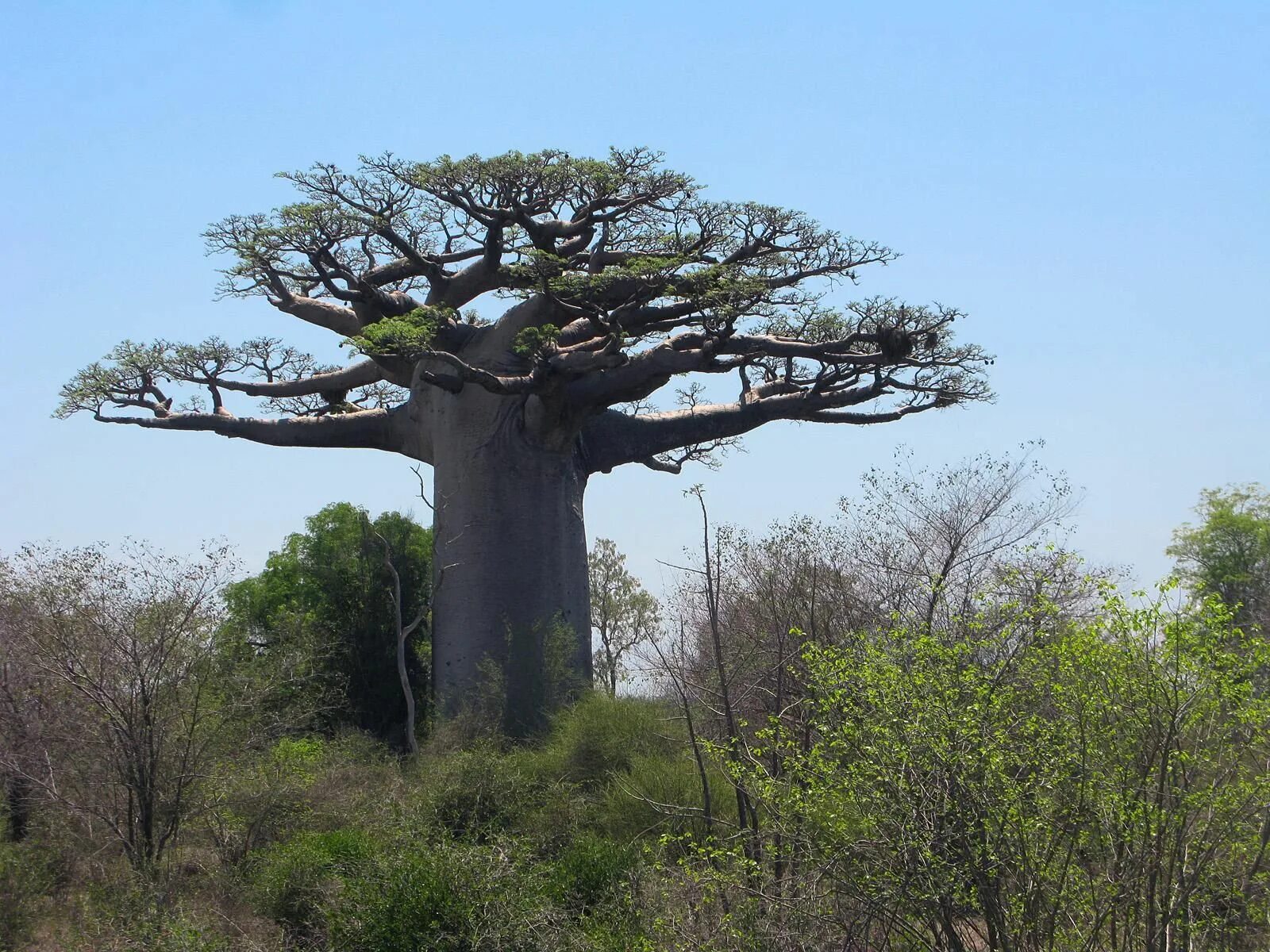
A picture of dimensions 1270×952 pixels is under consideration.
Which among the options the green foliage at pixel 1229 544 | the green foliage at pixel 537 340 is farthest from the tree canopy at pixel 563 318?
the green foliage at pixel 1229 544

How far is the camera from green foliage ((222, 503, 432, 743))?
11734 mm

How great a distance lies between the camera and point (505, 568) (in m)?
10.8

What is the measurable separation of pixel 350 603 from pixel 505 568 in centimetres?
206

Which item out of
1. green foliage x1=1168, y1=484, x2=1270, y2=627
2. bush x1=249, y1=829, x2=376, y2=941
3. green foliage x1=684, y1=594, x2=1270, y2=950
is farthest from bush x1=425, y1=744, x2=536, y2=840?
green foliage x1=1168, y1=484, x2=1270, y2=627

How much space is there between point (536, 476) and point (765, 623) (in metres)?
2.83

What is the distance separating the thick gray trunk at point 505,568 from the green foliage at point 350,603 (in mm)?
1002

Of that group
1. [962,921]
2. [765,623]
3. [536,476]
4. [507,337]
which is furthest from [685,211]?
[962,921]

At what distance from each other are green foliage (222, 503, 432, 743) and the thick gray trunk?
3.29 ft

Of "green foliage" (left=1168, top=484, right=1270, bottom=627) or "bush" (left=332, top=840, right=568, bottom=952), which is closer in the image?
"bush" (left=332, top=840, right=568, bottom=952)

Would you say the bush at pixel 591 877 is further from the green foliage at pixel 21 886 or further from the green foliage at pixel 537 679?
the green foliage at pixel 537 679

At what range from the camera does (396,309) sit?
11594 millimetres

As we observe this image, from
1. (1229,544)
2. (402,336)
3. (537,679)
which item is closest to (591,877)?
(537,679)

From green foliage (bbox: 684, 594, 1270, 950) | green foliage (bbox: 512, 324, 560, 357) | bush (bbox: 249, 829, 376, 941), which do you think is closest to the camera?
green foliage (bbox: 684, 594, 1270, 950)

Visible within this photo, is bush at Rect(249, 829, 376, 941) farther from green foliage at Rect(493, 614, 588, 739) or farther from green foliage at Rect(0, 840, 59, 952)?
green foliage at Rect(493, 614, 588, 739)
